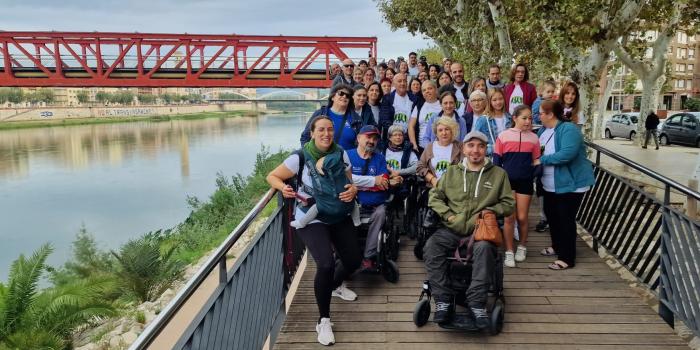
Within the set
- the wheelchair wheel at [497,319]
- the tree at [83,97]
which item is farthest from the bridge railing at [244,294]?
the tree at [83,97]

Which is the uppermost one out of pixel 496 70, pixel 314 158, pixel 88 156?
pixel 496 70

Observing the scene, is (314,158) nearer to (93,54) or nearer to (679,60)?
(93,54)

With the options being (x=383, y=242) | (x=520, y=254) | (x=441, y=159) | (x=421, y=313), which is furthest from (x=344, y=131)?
(x=520, y=254)

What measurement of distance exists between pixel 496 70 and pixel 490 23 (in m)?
9.56

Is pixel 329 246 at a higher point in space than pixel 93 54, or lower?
lower

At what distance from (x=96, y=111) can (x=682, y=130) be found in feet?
234

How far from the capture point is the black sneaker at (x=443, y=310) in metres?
3.41

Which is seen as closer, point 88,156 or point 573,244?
point 573,244

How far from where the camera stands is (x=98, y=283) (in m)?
8.46

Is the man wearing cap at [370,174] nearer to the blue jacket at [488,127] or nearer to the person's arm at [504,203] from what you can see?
the person's arm at [504,203]

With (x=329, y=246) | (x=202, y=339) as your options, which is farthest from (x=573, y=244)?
(x=202, y=339)

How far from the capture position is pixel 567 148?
174 inches

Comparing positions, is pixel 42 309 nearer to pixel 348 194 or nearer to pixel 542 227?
pixel 348 194

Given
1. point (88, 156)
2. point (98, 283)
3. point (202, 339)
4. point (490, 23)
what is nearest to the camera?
point (202, 339)
